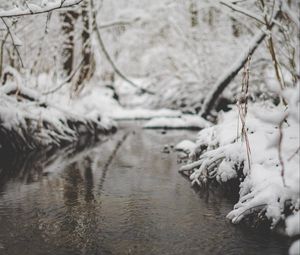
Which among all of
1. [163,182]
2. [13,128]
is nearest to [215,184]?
[163,182]

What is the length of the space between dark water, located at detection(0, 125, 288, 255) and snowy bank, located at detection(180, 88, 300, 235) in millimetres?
173

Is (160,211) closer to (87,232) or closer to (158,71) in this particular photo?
(87,232)

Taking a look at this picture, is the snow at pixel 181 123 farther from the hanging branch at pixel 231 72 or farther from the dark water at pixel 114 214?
the dark water at pixel 114 214

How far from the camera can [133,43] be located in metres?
14.7

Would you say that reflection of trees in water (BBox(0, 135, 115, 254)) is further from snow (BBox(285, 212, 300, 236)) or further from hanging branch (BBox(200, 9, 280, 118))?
hanging branch (BBox(200, 9, 280, 118))

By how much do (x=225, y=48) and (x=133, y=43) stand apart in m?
3.69

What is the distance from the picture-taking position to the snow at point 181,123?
11.1m

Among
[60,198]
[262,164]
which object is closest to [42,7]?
[60,198]

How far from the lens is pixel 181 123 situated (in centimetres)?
1145

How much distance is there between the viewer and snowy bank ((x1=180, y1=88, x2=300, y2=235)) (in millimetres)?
2092

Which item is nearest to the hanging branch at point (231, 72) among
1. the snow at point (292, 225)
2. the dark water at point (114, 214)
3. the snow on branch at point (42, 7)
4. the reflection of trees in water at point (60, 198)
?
the dark water at point (114, 214)

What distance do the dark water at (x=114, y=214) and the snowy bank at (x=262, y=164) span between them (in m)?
0.17

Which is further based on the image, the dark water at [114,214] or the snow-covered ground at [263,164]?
the dark water at [114,214]

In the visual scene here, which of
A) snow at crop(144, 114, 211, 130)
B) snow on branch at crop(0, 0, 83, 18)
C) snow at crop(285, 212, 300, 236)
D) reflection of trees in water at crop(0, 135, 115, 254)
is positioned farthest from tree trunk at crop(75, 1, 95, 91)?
snow at crop(285, 212, 300, 236)
